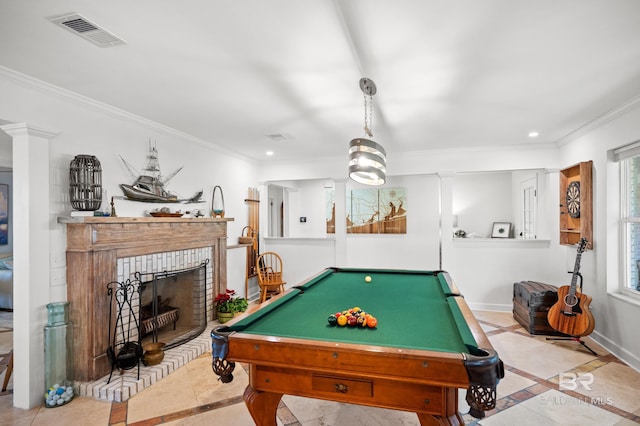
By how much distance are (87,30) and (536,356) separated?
4.44m

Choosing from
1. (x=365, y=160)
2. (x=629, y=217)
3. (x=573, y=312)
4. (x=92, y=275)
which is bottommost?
(x=573, y=312)

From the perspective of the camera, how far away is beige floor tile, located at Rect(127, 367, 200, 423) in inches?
95.7

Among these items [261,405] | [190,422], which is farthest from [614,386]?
[190,422]

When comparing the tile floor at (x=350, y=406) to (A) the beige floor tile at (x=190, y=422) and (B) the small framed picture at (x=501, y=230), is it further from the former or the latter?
(B) the small framed picture at (x=501, y=230)

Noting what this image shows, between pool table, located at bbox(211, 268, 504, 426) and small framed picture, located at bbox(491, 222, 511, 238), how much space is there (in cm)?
594

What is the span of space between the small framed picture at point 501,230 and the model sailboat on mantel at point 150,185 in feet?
21.2

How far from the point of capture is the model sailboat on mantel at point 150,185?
11.0 feet

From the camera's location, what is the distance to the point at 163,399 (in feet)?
8.57

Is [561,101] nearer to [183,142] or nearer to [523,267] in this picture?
[523,267]

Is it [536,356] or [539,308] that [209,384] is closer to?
[536,356]

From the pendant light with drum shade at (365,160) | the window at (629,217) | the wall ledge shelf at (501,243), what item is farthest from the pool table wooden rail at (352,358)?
the wall ledge shelf at (501,243)

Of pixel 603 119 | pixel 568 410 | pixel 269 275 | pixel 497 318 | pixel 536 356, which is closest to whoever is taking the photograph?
pixel 568 410

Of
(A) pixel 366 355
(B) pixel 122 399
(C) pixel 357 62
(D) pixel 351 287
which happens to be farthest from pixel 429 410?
(B) pixel 122 399

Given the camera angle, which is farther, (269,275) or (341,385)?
(269,275)
